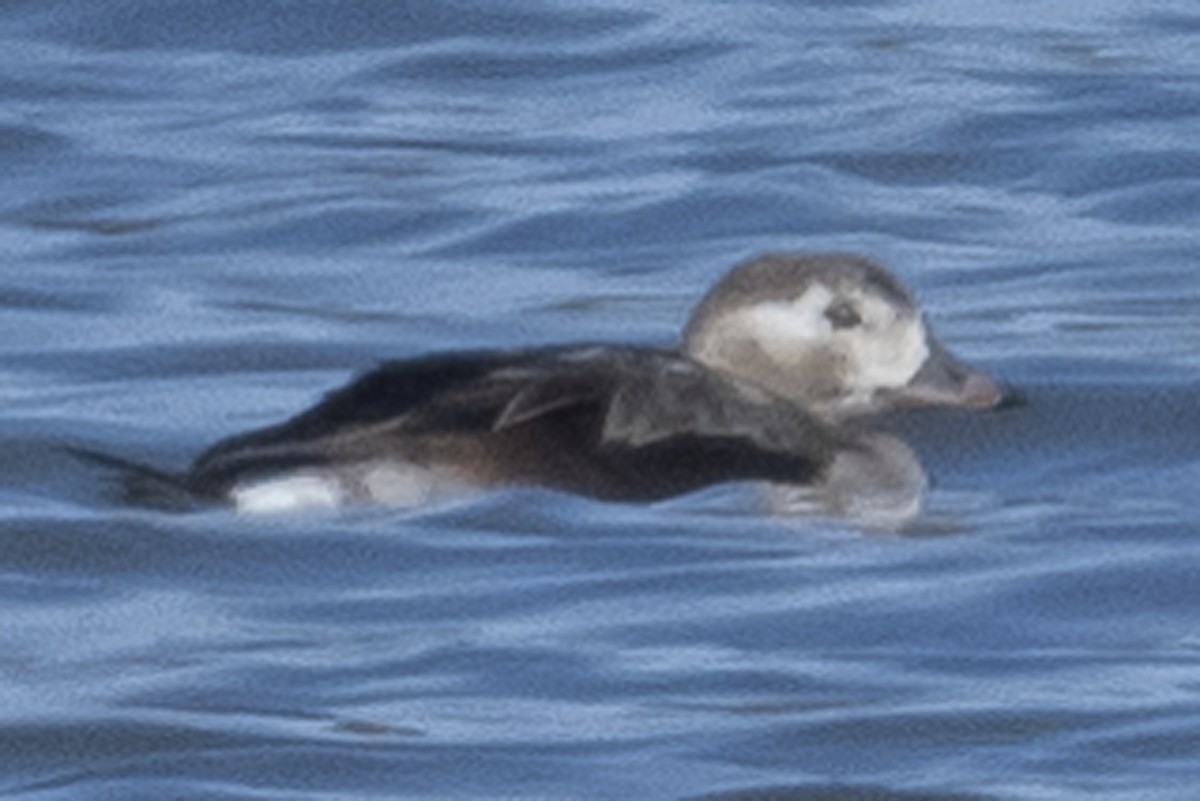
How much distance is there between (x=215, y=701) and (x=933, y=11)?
8991 millimetres

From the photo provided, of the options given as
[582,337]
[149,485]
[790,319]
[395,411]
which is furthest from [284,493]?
[582,337]

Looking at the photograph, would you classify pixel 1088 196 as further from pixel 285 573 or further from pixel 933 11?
pixel 285 573

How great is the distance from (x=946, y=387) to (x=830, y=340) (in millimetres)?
267

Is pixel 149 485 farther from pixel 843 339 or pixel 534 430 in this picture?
pixel 843 339

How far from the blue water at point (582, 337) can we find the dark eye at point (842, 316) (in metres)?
0.27

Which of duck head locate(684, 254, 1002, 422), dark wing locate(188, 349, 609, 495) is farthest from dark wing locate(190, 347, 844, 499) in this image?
duck head locate(684, 254, 1002, 422)

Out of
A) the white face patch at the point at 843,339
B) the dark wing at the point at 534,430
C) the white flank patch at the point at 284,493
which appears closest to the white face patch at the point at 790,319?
the white face patch at the point at 843,339

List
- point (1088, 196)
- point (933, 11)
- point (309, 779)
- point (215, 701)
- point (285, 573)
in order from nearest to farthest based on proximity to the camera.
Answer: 1. point (309, 779)
2. point (215, 701)
3. point (285, 573)
4. point (1088, 196)
5. point (933, 11)

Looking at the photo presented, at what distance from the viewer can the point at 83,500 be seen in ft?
37.6

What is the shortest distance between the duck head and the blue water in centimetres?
11

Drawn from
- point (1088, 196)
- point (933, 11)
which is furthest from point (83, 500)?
point (933, 11)

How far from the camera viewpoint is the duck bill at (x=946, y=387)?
12203 millimetres

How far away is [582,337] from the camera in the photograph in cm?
1350

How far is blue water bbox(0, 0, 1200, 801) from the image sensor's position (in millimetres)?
9344
